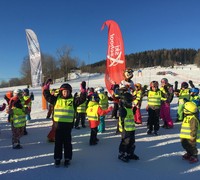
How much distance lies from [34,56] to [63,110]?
41.5 feet

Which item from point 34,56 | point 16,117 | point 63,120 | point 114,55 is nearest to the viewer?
point 63,120

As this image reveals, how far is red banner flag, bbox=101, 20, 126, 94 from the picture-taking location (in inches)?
470

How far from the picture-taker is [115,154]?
591 centimetres

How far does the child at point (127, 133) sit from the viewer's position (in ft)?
17.8

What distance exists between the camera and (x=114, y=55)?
484 inches

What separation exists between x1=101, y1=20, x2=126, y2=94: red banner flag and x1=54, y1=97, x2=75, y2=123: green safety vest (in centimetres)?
681

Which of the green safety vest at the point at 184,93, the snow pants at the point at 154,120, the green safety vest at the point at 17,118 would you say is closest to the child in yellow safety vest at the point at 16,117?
the green safety vest at the point at 17,118

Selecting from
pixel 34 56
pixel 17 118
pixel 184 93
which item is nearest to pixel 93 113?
pixel 17 118

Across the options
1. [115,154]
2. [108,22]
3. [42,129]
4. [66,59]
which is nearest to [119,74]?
[108,22]

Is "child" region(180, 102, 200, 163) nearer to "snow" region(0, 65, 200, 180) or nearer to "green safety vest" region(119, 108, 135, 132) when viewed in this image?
"snow" region(0, 65, 200, 180)

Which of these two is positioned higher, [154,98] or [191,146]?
[154,98]

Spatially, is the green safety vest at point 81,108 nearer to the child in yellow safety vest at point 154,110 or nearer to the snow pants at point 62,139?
the child in yellow safety vest at point 154,110

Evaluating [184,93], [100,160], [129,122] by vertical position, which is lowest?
[100,160]

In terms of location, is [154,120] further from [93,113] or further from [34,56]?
[34,56]
